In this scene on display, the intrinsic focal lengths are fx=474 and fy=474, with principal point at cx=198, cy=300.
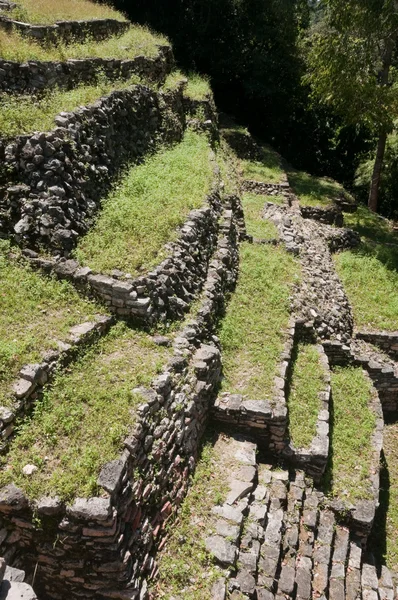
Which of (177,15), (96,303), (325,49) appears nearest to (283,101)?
(177,15)

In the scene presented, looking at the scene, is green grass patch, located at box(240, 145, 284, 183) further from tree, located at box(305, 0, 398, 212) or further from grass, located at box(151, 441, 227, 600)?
grass, located at box(151, 441, 227, 600)

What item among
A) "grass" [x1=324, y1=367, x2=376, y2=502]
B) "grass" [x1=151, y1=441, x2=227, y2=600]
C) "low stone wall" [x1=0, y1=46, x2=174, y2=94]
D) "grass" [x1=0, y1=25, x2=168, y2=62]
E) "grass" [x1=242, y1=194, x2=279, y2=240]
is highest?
"grass" [x1=0, y1=25, x2=168, y2=62]

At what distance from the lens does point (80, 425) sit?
5.34 meters

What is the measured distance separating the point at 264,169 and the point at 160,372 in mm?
14032

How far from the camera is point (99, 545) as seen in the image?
4.75 metres

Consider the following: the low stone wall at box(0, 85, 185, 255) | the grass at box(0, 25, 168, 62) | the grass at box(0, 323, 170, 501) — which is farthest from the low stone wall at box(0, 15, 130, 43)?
the grass at box(0, 323, 170, 501)

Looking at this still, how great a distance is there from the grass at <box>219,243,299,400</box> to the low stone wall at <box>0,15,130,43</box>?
7034mm

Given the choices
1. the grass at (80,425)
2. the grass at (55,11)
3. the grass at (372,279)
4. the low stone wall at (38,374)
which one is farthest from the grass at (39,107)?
the grass at (372,279)

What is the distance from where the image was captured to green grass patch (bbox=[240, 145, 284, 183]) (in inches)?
691

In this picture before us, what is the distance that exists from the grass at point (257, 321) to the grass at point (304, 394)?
23.1 inches

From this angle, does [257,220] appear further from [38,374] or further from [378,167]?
[38,374]

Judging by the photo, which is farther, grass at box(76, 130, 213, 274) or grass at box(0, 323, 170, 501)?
grass at box(76, 130, 213, 274)

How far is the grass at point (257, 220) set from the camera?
1240 cm

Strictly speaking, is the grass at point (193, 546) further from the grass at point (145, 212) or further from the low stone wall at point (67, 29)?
the low stone wall at point (67, 29)
